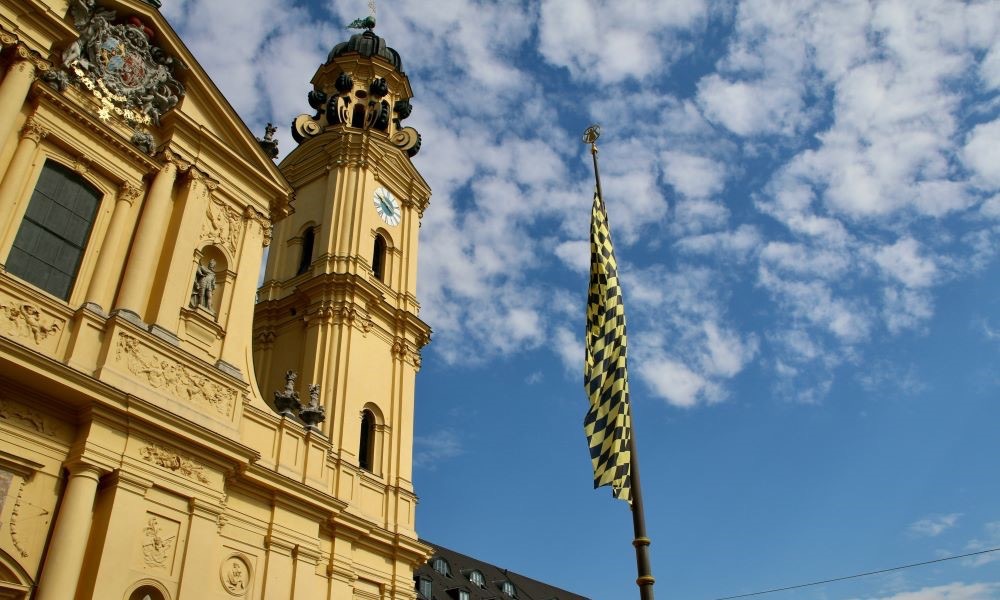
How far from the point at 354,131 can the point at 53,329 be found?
13346mm

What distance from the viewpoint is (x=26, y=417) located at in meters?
12.4

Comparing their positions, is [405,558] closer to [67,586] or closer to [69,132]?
[67,586]

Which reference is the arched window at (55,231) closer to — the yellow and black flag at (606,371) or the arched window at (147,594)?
the arched window at (147,594)

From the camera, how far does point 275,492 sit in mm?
16109

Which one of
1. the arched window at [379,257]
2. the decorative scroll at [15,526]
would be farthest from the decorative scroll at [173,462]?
the arched window at [379,257]

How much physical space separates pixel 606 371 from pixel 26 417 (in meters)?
8.77

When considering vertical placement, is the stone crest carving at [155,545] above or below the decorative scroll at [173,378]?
below

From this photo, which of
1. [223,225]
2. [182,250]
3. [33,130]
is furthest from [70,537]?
[223,225]

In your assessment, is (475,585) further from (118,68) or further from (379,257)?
(118,68)

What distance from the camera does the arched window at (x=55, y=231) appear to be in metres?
13.8

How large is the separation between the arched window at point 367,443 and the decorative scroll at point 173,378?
567 centimetres

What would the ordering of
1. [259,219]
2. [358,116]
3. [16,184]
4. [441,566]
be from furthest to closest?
1. [441,566]
2. [358,116]
3. [259,219]
4. [16,184]

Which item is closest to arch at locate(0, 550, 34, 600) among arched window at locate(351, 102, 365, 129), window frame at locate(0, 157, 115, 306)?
window frame at locate(0, 157, 115, 306)

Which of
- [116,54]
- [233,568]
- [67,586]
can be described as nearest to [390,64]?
[116,54]
